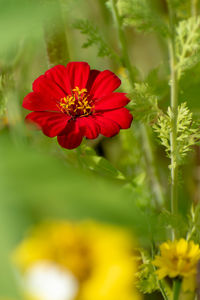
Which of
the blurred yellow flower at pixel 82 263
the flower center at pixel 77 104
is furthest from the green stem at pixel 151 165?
the blurred yellow flower at pixel 82 263

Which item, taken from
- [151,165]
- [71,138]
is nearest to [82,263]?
[71,138]

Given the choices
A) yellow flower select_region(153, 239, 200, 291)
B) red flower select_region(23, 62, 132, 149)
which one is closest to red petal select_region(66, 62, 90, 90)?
red flower select_region(23, 62, 132, 149)

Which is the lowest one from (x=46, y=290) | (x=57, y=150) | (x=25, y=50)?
(x=46, y=290)

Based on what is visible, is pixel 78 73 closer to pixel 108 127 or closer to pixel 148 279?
pixel 108 127

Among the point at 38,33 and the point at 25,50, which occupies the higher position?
the point at 25,50

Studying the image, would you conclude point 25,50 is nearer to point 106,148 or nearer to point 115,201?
point 106,148

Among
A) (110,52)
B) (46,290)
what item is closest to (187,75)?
(110,52)

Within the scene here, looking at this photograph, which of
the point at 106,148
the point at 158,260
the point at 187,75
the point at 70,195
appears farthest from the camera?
the point at 106,148
